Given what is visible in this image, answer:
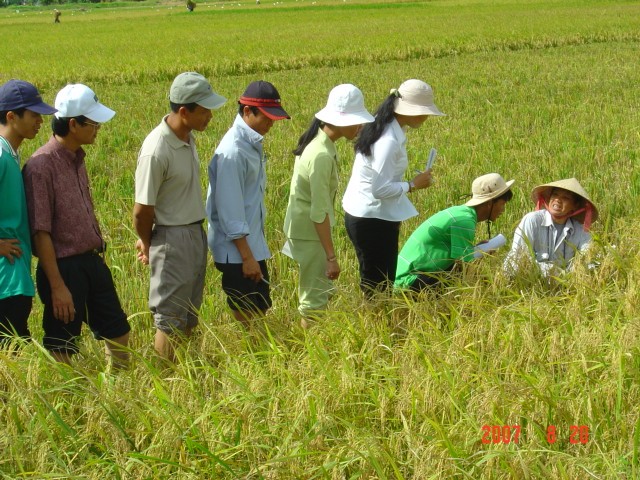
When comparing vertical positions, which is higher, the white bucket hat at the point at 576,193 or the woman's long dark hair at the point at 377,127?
the woman's long dark hair at the point at 377,127

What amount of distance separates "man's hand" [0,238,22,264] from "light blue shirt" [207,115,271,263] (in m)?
0.84

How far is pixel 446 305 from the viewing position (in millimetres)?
3961

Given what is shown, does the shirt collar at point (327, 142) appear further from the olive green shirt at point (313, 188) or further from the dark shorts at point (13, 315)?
the dark shorts at point (13, 315)

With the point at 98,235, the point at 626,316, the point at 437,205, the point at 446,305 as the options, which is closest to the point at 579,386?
the point at 626,316

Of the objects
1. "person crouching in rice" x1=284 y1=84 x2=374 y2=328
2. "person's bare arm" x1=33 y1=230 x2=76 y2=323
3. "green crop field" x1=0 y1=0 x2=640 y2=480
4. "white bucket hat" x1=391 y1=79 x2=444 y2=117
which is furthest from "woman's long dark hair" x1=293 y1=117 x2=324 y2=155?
Answer: "person's bare arm" x1=33 y1=230 x2=76 y2=323

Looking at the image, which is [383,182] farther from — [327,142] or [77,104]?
[77,104]

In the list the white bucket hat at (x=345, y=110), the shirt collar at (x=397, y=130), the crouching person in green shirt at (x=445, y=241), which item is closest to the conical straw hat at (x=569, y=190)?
the crouching person in green shirt at (x=445, y=241)

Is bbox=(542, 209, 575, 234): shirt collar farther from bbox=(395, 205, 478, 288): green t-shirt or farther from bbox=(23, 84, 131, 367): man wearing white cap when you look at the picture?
bbox=(23, 84, 131, 367): man wearing white cap

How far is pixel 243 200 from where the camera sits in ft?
11.9

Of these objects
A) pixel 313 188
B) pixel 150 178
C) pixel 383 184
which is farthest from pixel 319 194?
pixel 150 178

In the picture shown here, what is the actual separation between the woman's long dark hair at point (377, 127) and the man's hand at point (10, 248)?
1653mm

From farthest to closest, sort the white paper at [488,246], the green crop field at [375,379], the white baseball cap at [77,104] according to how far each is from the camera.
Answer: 1. the white paper at [488,246]
2. the white baseball cap at [77,104]
3. the green crop field at [375,379]

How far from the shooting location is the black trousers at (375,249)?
4.04 metres

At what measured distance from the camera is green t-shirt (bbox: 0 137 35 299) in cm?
318
